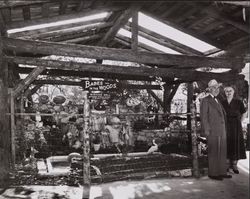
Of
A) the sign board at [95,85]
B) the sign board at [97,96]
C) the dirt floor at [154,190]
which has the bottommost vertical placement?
the dirt floor at [154,190]

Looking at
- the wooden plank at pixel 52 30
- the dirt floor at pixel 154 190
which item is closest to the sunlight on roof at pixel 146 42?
the wooden plank at pixel 52 30

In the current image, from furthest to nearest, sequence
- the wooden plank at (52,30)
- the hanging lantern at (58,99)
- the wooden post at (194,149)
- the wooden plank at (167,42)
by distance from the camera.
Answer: the hanging lantern at (58,99)
the wooden plank at (167,42)
the wooden plank at (52,30)
the wooden post at (194,149)

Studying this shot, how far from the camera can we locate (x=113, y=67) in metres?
8.62

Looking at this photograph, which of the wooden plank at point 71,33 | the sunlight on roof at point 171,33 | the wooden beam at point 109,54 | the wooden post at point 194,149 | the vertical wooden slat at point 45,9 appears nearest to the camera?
the vertical wooden slat at point 45,9

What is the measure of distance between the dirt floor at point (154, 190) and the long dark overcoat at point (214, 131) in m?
0.32

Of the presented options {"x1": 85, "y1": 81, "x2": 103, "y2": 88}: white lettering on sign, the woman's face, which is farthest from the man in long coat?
{"x1": 85, "y1": 81, "x2": 103, "y2": 88}: white lettering on sign

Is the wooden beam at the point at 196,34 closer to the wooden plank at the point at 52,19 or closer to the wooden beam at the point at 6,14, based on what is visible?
the wooden plank at the point at 52,19

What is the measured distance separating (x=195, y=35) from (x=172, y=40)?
108cm

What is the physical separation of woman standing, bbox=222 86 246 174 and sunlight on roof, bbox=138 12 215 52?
7.89ft

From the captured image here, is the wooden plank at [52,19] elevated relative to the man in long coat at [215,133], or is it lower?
elevated

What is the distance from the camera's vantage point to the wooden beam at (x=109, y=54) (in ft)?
20.7

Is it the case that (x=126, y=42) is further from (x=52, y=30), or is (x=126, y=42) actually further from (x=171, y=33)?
(x=52, y=30)

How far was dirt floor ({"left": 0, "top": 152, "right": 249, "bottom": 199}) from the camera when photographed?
5227 mm

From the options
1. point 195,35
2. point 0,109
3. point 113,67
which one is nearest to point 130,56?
point 113,67
